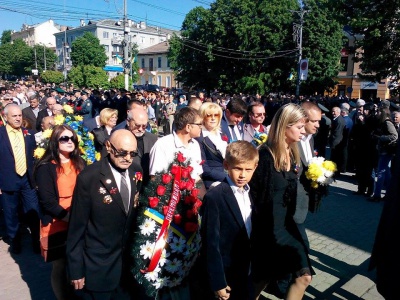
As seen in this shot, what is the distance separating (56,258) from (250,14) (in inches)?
1360

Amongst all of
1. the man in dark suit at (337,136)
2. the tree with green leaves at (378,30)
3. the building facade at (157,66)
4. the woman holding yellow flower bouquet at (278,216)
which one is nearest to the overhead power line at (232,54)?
the tree with green leaves at (378,30)

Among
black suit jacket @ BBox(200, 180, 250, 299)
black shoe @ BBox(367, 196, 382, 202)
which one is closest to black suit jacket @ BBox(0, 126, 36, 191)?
black suit jacket @ BBox(200, 180, 250, 299)

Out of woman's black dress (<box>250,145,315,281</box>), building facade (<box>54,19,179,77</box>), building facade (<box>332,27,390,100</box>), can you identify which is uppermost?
building facade (<box>54,19,179,77</box>)

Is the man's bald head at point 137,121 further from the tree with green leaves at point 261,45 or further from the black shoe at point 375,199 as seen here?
the tree with green leaves at point 261,45

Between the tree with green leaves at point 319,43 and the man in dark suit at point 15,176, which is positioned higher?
the tree with green leaves at point 319,43

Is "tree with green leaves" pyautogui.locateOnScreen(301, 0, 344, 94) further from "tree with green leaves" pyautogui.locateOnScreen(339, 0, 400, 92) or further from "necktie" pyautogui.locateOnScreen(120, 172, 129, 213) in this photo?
"necktie" pyautogui.locateOnScreen(120, 172, 129, 213)

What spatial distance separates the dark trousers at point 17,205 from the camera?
18.1ft

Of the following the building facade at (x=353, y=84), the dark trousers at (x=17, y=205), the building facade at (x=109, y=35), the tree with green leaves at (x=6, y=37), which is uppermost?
the tree with green leaves at (x=6, y=37)

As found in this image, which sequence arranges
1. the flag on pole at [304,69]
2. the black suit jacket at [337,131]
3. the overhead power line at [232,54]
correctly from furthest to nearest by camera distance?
the overhead power line at [232,54] < the flag on pole at [304,69] < the black suit jacket at [337,131]

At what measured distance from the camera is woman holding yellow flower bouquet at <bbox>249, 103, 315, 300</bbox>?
3.10 m

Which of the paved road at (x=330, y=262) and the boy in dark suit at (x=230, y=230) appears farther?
the paved road at (x=330, y=262)

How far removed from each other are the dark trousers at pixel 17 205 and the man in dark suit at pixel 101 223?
3198mm

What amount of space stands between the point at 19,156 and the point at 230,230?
415cm

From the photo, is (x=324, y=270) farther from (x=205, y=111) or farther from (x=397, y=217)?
(x=397, y=217)
